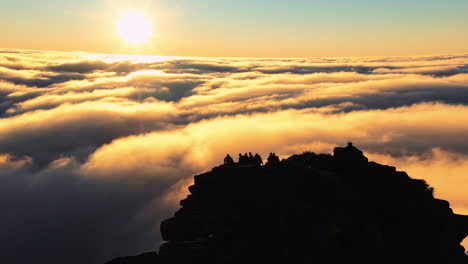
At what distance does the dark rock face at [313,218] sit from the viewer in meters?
35.5

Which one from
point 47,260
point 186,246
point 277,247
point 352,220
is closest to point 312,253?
point 277,247

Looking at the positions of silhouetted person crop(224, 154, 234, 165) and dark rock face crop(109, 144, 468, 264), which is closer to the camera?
dark rock face crop(109, 144, 468, 264)

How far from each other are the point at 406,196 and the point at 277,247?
1900 centimetres

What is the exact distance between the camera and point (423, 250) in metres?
40.1

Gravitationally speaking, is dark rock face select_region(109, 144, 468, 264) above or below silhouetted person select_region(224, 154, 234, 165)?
below

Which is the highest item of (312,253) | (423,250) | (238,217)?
(238,217)

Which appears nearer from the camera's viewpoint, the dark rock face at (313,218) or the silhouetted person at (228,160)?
the dark rock face at (313,218)

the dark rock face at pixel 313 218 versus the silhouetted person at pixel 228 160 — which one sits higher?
the silhouetted person at pixel 228 160

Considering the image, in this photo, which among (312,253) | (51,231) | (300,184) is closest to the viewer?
(312,253)

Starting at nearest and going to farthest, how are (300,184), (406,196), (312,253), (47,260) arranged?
(312,253)
(300,184)
(406,196)
(47,260)

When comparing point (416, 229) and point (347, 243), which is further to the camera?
point (416, 229)

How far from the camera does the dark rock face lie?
35.5 metres

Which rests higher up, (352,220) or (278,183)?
(278,183)

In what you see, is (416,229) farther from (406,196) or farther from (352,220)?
(352,220)
